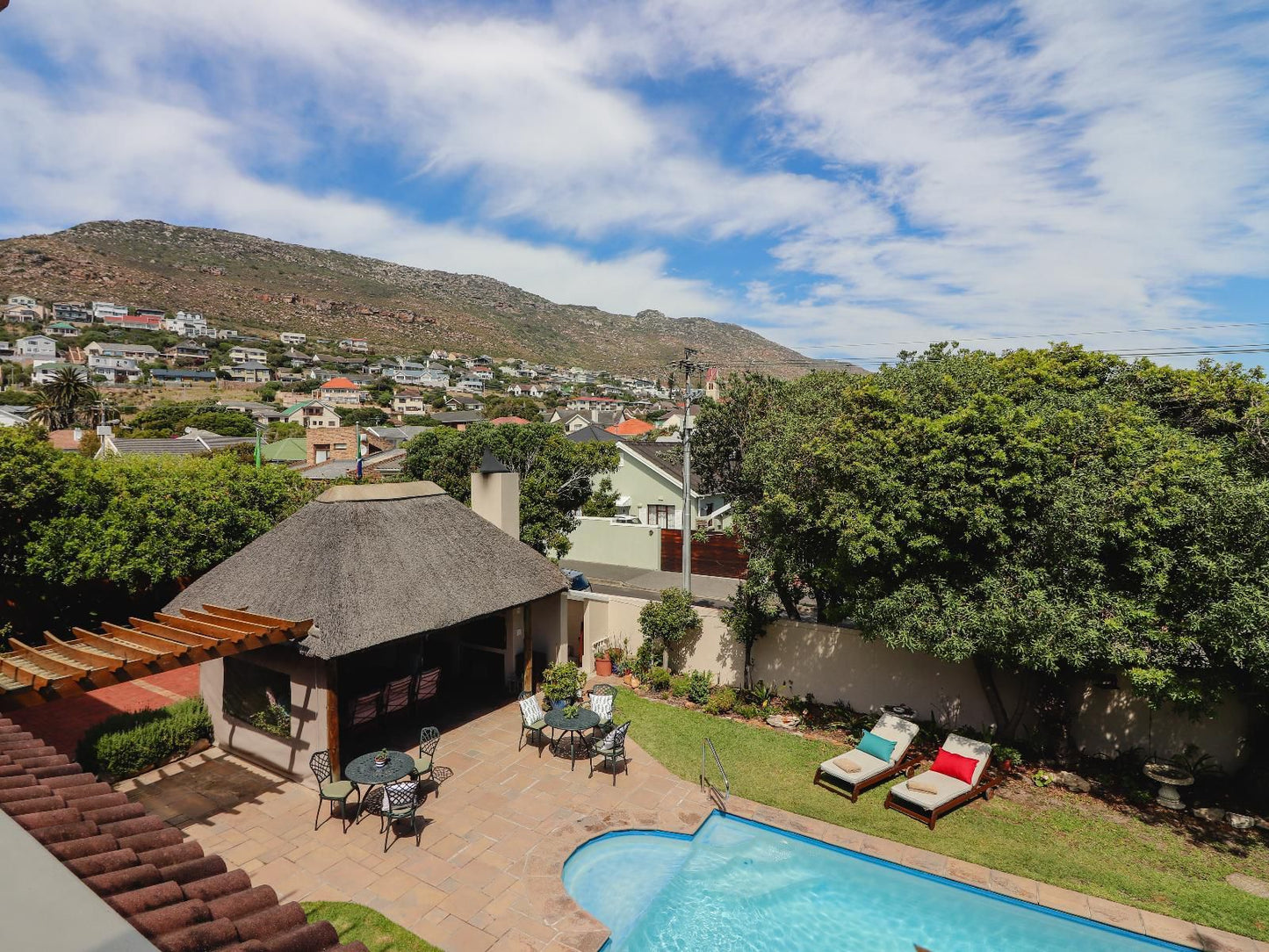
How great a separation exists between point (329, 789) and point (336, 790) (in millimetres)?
123

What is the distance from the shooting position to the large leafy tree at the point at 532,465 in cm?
2070

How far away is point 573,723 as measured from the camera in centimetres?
1291

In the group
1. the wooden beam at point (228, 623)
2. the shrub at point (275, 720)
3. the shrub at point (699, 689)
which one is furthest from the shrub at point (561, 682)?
the wooden beam at point (228, 623)

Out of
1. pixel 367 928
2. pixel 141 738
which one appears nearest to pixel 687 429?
pixel 367 928

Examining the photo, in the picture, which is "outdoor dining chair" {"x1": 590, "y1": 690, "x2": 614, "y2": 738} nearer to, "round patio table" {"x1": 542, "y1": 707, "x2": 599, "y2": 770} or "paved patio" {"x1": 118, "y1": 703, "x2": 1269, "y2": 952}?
"round patio table" {"x1": 542, "y1": 707, "x2": 599, "y2": 770}

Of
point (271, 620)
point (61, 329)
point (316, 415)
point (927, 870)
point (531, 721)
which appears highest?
point (61, 329)

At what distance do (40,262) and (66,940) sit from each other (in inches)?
7155

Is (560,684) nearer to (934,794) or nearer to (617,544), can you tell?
(934,794)

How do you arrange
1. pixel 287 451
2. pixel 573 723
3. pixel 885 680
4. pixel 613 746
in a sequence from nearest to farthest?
pixel 613 746, pixel 573 723, pixel 885 680, pixel 287 451

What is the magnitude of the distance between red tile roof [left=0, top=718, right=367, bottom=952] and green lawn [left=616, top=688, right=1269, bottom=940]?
9.74 m

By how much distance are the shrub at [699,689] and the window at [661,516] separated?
1948 cm

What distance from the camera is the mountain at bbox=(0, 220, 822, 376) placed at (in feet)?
424

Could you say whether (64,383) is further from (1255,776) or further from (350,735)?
(1255,776)

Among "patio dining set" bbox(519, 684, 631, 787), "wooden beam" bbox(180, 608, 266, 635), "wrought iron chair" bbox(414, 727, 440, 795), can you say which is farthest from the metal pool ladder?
"wooden beam" bbox(180, 608, 266, 635)
